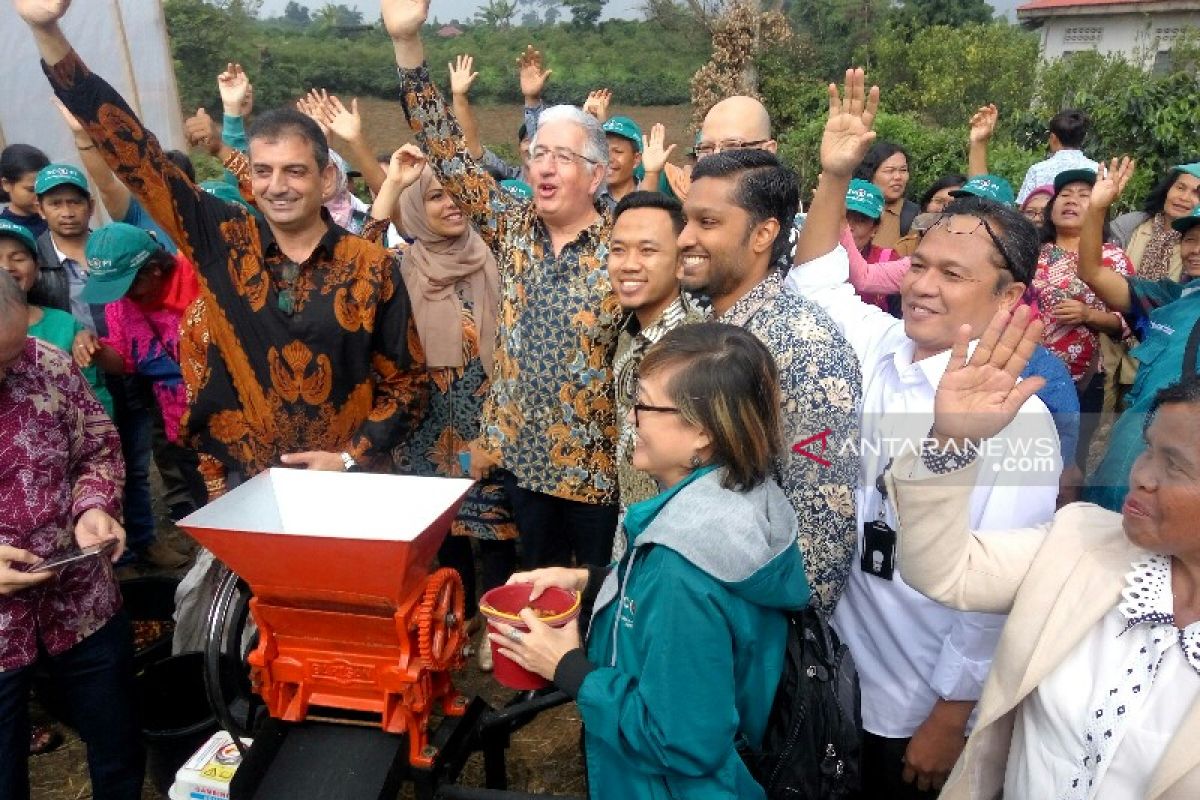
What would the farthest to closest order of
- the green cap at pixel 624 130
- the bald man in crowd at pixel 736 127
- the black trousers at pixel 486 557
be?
1. the green cap at pixel 624 130
2. the black trousers at pixel 486 557
3. the bald man in crowd at pixel 736 127

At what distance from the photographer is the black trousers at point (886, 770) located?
223cm

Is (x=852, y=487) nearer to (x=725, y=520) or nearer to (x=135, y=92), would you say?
(x=725, y=520)

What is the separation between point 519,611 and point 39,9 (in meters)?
2.14

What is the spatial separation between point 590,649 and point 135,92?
756 centimetres

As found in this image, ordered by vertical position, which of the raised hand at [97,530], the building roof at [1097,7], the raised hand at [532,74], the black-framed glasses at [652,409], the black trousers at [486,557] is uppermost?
the building roof at [1097,7]

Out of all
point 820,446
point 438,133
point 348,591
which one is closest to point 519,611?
point 348,591

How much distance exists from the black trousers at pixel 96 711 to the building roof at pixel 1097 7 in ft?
86.1

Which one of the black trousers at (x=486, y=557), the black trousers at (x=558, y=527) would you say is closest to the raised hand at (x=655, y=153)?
the black trousers at (x=558, y=527)

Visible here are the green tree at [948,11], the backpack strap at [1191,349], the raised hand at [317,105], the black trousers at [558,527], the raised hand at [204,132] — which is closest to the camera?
the backpack strap at [1191,349]

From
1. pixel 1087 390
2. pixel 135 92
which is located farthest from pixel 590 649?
pixel 135 92

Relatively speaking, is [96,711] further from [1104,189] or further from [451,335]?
[1104,189]

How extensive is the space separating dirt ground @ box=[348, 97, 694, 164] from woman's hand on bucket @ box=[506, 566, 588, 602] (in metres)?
19.4

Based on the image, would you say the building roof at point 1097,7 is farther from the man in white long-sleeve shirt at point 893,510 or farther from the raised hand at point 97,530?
the raised hand at point 97,530

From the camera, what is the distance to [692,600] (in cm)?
148
